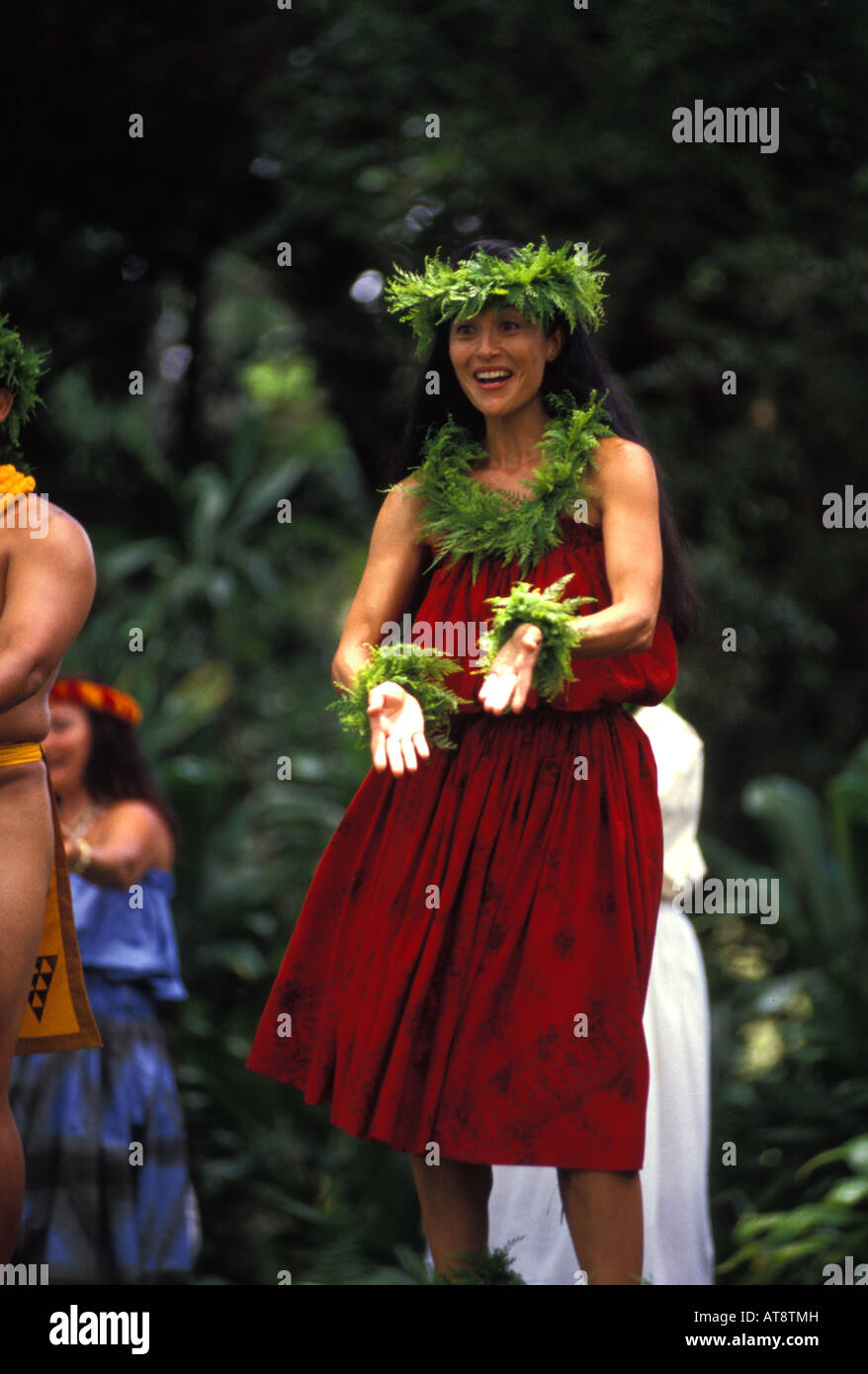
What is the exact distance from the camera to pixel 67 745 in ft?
16.6

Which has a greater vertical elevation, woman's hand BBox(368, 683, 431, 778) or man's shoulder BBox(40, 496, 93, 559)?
man's shoulder BBox(40, 496, 93, 559)

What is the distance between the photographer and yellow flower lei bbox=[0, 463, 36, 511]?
3125 mm

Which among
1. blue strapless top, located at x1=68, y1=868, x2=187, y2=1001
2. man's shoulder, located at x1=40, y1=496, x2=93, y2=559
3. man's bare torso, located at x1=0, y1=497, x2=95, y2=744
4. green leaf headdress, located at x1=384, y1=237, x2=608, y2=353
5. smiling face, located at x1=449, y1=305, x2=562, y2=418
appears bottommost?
blue strapless top, located at x1=68, y1=868, x2=187, y2=1001

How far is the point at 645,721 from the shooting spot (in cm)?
434

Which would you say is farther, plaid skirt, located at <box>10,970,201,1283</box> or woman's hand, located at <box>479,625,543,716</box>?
plaid skirt, located at <box>10,970,201,1283</box>

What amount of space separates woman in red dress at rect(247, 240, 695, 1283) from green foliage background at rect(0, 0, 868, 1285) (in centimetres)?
301

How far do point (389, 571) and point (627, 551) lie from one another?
Result: 0.50m

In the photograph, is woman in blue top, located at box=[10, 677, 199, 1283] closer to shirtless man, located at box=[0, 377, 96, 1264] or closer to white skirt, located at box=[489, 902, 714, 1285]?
white skirt, located at box=[489, 902, 714, 1285]

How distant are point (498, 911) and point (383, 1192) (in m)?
3.26

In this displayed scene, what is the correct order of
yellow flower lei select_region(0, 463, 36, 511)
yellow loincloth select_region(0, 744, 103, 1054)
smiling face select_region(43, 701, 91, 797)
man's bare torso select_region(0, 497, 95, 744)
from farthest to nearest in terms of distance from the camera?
smiling face select_region(43, 701, 91, 797)
yellow loincloth select_region(0, 744, 103, 1054)
yellow flower lei select_region(0, 463, 36, 511)
man's bare torso select_region(0, 497, 95, 744)

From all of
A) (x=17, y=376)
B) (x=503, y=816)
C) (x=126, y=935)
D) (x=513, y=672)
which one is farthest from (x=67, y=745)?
(x=513, y=672)

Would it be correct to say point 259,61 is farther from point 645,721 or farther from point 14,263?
point 645,721

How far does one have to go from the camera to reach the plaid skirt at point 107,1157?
489 cm

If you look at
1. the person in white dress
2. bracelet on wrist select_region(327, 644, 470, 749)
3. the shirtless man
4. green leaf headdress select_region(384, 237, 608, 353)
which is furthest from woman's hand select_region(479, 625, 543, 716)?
the person in white dress
